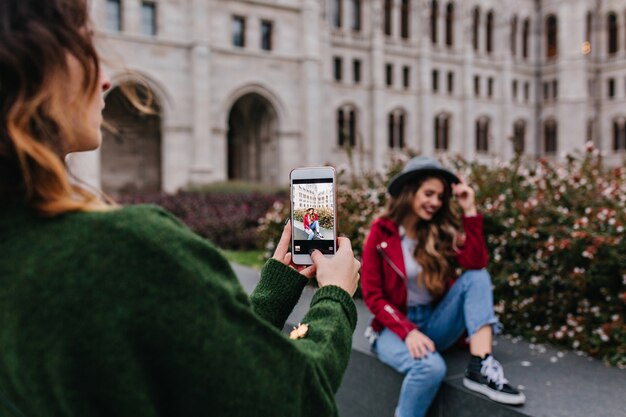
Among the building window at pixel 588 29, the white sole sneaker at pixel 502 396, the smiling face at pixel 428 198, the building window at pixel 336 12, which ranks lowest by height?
the white sole sneaker at pixel 502 396

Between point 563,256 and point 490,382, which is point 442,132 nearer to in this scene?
point 563,256

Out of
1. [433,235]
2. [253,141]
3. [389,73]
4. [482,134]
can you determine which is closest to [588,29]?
[482,134]

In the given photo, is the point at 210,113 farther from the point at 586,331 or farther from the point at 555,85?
the point at 555,85

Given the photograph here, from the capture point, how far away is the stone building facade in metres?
24.4

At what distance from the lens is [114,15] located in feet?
77.7

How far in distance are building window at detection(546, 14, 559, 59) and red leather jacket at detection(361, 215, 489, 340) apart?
43.1m

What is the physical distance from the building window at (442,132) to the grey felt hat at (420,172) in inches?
1338

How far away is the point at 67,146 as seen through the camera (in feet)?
3.51

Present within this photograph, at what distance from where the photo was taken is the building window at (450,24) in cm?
3800

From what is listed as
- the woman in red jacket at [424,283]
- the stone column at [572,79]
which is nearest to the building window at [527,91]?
the stone column at [572,79]

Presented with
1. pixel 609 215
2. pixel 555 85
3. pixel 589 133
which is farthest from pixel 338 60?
pixel 609 215

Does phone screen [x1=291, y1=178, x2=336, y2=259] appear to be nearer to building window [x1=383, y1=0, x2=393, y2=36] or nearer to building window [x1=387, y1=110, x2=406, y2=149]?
building window [x1=387, y1=110, x2=406, y2=149]

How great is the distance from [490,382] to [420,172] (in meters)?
1.54

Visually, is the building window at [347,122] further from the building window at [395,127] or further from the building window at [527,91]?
the building window at [527,91]
